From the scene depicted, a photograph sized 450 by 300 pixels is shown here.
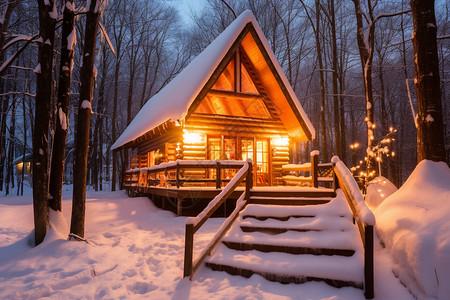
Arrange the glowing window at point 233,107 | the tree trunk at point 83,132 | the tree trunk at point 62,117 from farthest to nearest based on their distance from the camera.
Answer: the glowing window at point 233,107
the tree trunk at point 62,117
the tree trunk at point 83,132

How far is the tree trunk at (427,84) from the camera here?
546 centimetres

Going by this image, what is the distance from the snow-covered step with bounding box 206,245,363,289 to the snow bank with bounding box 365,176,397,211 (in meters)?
5.66

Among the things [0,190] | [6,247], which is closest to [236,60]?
[6,247]

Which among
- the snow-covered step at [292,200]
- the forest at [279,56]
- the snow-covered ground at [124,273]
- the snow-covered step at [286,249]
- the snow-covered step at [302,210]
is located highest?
the forest at [279,56]

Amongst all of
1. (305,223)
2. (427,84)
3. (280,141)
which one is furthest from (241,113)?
(427,84)

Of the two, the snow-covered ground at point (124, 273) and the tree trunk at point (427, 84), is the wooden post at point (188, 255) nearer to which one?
the snow-covered ground at point (124, 273)

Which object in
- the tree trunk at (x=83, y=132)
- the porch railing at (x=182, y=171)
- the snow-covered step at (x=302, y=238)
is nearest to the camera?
the snow-covered step at (x=302, y=238)

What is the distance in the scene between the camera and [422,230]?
406cm

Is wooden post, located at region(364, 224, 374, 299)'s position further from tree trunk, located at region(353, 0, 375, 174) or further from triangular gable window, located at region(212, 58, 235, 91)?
triangular gable window, located at region(212, 58, 235, 91)

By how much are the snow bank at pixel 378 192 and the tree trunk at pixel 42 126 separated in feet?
30.1

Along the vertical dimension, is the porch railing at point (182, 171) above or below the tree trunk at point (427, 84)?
below

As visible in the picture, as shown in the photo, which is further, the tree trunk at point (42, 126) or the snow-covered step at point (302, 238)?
the tree trunk at point (42, 126)

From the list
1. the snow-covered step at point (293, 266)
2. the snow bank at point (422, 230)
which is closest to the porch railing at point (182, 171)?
the snow-covered step at point (293, 266)

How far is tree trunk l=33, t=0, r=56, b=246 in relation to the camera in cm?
623
